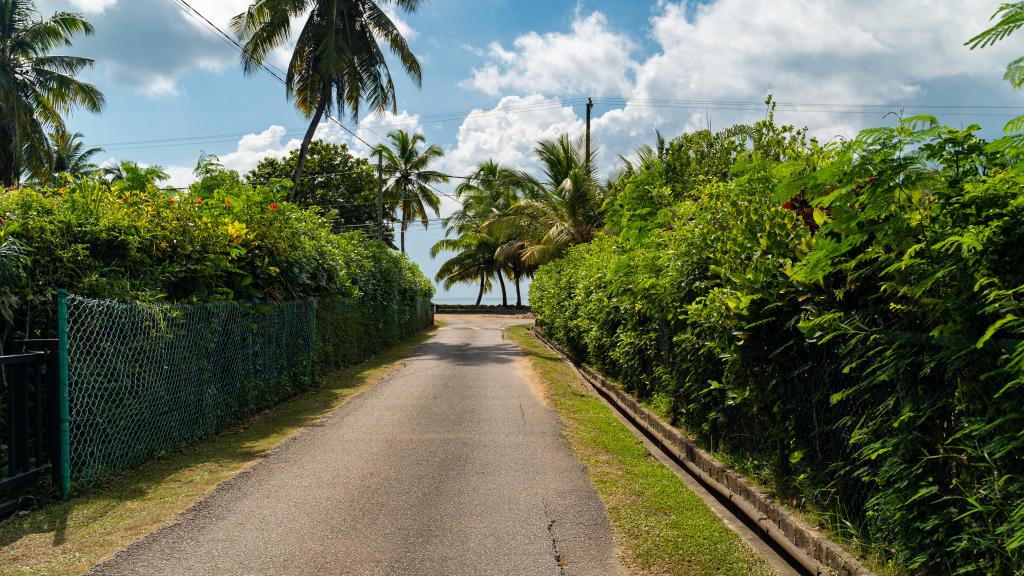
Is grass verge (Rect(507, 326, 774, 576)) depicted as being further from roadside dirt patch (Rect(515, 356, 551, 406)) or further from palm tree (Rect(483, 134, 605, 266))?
palm tree (Rect(483, 134, 605, 266))

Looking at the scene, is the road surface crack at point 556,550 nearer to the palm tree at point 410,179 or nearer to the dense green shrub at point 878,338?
the dense green shrub at point 878,338

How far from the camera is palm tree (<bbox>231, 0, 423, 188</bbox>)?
20.8 meters

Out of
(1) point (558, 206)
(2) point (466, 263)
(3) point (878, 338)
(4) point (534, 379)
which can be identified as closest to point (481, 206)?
(2) point (466, 263)

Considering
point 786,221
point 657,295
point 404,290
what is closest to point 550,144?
point 404,290

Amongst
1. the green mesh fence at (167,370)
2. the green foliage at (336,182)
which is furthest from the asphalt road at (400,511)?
the green foliage at (336,182)

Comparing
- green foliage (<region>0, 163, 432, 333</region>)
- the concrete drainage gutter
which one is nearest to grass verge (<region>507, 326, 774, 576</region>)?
the concrete drainage gutter

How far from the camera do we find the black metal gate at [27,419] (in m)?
4.83

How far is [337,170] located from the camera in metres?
43.4

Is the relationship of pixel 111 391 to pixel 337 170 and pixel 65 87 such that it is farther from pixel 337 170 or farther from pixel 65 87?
pixel 337 170

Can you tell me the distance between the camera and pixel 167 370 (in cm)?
676

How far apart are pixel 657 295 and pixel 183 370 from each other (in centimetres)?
519

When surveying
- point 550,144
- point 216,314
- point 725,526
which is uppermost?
point 550,144

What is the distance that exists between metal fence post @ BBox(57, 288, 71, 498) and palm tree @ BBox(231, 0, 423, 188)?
616 inches

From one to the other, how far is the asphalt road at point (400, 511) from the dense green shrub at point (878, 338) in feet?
5.00
